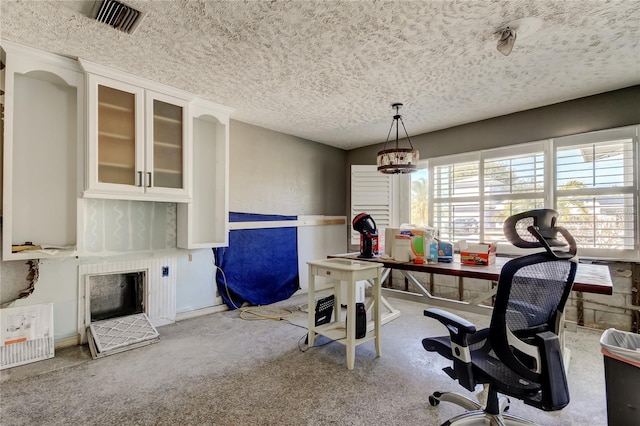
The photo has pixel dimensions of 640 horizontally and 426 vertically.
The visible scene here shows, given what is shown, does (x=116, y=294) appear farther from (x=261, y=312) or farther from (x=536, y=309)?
(x=536, y=309)

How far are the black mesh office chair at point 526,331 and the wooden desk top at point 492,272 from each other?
0.55 meters

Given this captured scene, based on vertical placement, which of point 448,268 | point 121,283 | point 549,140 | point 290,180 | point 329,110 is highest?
point 329,110

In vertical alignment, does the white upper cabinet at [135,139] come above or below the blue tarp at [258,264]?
above

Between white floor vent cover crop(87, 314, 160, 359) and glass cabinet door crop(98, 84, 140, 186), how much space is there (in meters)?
1.40

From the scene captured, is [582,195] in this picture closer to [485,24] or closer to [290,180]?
[485,24]

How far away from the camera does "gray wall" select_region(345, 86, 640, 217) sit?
3.16 m

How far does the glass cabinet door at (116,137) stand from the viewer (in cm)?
270

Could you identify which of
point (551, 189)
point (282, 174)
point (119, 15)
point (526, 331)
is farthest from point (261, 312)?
point (551, 189)

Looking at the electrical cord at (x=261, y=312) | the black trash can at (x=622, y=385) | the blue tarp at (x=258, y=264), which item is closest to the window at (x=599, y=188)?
the black trash can at (x=622, y=385)

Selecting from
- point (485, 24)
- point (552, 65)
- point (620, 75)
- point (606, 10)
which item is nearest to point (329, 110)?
point (485, 24)

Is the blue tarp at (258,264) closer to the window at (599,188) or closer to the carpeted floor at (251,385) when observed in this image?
the carpeted floor at (251,385)

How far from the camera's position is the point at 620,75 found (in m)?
2.86

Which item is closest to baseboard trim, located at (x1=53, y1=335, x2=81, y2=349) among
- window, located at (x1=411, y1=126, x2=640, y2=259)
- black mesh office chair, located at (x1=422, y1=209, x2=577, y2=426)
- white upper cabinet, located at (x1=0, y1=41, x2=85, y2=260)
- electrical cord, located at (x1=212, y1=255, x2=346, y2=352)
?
white upper cabinet, located at (x1=0, y1=41, x2=85, y2=260)

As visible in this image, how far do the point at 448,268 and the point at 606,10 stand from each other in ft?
6.64
